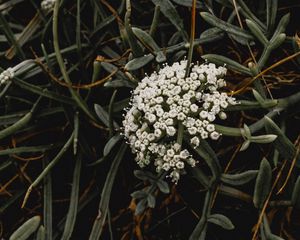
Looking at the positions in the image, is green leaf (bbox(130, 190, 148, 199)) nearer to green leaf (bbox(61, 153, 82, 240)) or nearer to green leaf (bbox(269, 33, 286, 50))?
green leaf (bbox(61, 153, 82, 240))

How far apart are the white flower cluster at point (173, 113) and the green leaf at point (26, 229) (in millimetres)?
275

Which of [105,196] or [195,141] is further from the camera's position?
[105,196]

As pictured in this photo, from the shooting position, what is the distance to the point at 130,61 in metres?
1.32

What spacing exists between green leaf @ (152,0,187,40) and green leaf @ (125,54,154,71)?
10cm

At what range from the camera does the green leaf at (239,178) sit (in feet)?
4.01

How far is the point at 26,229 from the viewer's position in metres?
1.28

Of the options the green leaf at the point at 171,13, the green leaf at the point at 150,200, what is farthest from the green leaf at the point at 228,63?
the green leaf at the point at 150,200

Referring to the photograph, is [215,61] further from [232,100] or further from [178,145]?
[178,145]

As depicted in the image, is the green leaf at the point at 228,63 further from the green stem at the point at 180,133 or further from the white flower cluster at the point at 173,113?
the green stem at the point at 180,133

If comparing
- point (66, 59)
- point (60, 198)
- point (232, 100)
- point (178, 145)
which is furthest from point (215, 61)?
point (60, 198)

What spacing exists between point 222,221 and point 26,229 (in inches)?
17.0

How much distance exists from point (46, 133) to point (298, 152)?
678 millimetres

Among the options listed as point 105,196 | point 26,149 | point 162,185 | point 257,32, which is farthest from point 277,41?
point 26,149

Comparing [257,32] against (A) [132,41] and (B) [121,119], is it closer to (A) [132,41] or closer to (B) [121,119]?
(A) [132,41]
